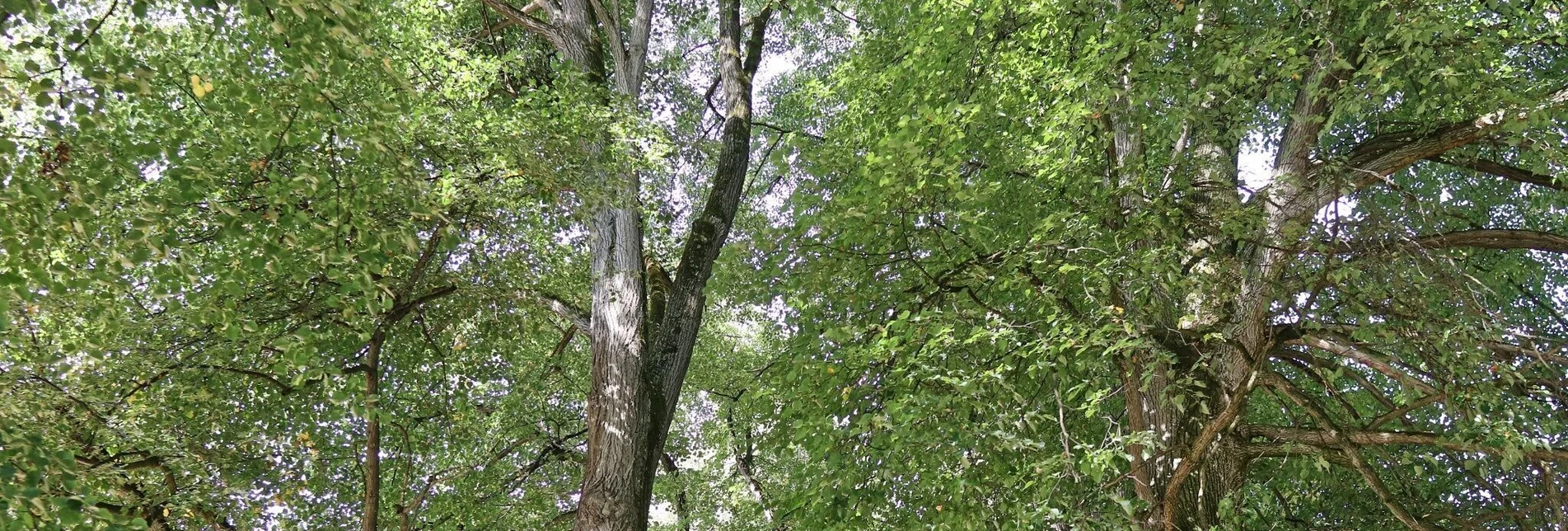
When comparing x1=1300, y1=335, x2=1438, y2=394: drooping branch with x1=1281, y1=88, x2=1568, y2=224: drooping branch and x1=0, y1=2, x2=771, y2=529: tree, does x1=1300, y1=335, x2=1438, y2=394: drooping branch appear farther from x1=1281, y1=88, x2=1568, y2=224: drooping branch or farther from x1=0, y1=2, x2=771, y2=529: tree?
x1=0, y1=2, x2=771, y2=529: tree

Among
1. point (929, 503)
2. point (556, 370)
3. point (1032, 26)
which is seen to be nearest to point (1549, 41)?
point (1032, 26)

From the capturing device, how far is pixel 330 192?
4938mm

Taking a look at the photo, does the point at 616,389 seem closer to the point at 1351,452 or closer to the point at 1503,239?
the point at 1351,452

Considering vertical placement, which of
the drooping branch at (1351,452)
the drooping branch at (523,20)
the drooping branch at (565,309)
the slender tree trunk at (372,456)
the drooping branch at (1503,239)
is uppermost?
the drooping branch at (523,20)

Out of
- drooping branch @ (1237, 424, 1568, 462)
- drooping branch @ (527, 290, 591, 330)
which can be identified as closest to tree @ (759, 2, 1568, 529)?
drooping branch @ (1237, 424, 1568, 462)

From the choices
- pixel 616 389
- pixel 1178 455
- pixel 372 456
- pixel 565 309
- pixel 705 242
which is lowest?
pixel 1178 455

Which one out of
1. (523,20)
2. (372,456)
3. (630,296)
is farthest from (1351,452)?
(372,456)

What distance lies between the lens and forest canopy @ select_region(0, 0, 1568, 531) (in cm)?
489

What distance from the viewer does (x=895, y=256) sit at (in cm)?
741

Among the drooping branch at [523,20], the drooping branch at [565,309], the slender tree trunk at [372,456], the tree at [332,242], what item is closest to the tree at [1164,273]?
the tree at [332,242]

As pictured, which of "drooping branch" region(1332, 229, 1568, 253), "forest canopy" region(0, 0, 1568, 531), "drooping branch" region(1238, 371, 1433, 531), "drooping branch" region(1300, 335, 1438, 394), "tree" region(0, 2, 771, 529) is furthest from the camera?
"drooping branch" region(1332, 229, 1568, 253)

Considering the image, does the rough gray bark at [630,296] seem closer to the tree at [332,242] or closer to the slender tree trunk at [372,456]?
the tree at [332,242]

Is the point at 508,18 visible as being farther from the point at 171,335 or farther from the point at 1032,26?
the point at 1032,26

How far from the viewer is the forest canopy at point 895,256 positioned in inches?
193
